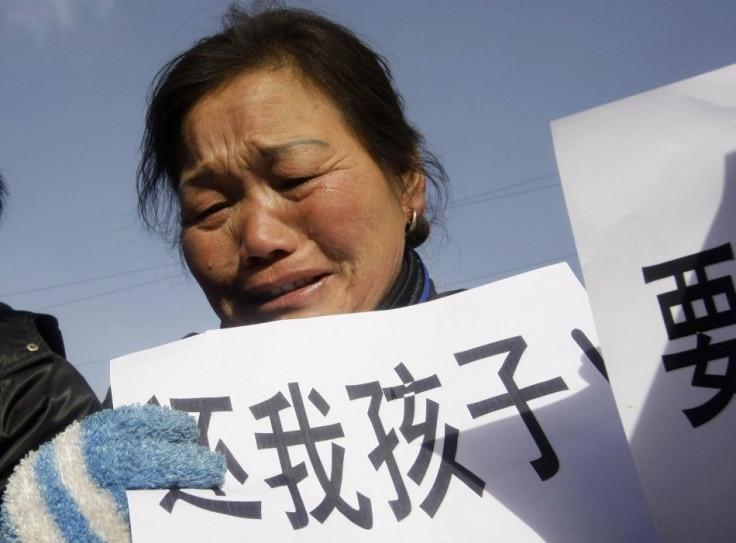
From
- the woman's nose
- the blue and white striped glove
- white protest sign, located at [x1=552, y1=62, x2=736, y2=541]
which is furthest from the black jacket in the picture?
white protest sign, located at [x1=552, y1=62, x2=736, y2=541]

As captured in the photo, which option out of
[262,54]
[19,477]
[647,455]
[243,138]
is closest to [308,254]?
[243,138]

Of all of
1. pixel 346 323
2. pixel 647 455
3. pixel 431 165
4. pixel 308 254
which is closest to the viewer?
pixel 647 455

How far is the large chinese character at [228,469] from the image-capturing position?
0.87 m

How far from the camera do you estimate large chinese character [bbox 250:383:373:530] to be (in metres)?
0.86

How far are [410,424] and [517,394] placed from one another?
0.13 meters

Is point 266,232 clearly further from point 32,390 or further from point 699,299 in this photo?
point 699,299

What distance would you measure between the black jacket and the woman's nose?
337mm

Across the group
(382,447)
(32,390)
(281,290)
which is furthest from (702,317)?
(32,390)

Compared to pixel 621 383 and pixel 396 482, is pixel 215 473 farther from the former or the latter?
pixel 621 383

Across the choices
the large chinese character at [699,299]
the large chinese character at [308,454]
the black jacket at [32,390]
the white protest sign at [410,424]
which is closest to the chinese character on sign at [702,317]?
the large chinese character at [699,299]

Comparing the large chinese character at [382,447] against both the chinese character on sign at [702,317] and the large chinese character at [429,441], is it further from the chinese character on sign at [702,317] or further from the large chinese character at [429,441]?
the chinese character on sign at [702,317]

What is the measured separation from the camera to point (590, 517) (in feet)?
2.66

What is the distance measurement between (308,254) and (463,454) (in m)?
0.44

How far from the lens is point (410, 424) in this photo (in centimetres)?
91
